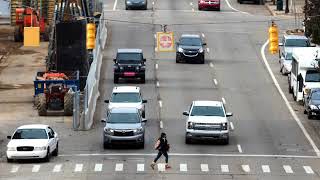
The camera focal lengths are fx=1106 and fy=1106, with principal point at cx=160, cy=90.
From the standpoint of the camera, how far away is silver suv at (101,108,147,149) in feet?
159

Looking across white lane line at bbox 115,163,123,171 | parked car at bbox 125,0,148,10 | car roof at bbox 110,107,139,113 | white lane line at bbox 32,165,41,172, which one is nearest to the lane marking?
white lane line at bbox 32,165,41,172

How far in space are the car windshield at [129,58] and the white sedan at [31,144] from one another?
22.3 m

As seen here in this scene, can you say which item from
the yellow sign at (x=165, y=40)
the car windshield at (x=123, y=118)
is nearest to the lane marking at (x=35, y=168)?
the car windshield at (x=123, y=118)

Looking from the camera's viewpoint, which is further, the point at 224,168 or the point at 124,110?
the point at 124,110

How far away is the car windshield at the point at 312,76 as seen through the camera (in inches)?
2441

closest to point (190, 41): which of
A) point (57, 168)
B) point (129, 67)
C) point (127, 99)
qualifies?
point (129, 67)

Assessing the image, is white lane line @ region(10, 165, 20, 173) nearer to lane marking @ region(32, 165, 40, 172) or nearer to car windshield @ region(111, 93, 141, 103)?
lane marking @ region(32, 165, 40, 172)

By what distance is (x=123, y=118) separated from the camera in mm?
49156

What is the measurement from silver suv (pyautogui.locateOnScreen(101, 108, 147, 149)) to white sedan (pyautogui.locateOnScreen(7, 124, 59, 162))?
11.5 feet

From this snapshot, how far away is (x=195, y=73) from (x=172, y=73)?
153cm

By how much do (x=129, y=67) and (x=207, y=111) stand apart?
17.3 m

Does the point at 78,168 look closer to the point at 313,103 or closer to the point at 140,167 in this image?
the point at 140,167

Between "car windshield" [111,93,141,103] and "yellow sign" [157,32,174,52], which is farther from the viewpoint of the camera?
"yellow sign" [157,32,174,52]

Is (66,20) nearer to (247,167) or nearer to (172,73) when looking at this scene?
(172,73)
